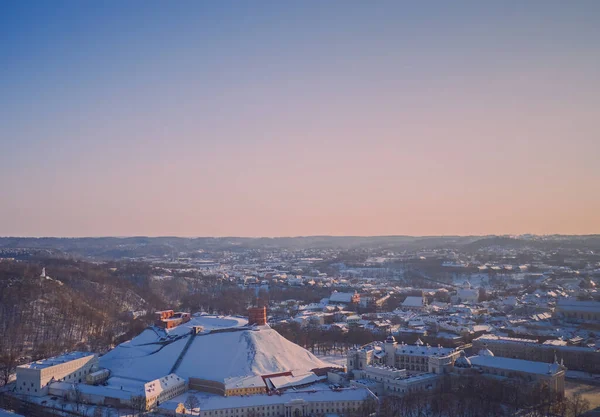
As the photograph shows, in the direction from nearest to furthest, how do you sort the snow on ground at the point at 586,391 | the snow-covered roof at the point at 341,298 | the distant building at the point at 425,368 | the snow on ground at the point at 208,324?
1. the snow on ground at the point at 586,391
2. the distant building at the point at 425,368
3. the snow on ground at the point at 208,324
4. the snow-covered roof at the point at 341,298

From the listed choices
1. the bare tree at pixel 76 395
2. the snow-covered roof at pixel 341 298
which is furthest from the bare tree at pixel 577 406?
the snow-covered roof at pixel 341 298

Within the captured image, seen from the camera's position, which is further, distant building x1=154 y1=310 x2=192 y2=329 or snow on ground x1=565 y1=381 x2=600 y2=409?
distant building x1=154 y1=310 x2=192 y2=329

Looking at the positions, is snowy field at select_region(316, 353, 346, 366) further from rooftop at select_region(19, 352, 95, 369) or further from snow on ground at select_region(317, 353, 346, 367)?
rooftop at select_region(19, 352, 95, 369)

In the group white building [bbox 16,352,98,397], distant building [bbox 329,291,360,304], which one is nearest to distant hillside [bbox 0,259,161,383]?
white building [bbox 16,352,98,397]

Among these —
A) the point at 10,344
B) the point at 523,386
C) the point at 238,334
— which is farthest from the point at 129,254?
the point at 523,386

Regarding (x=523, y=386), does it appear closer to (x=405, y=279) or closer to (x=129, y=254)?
(x=405, y=279)

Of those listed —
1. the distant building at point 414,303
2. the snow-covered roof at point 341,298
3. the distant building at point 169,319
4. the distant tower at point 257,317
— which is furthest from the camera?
the snow-covered roof at point 341,298

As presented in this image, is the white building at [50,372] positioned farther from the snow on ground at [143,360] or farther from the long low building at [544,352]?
the long low building at [544,352]

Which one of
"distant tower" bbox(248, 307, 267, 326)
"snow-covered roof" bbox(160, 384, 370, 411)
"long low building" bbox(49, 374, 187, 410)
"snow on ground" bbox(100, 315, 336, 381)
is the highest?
"distant tower" bbox(248, 307, 267, 326)
